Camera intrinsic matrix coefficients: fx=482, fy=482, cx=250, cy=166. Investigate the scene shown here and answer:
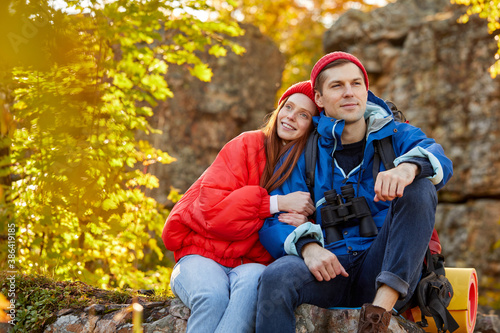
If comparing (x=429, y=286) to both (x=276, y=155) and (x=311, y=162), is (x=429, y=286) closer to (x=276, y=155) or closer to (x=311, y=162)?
(x=311, y=162)

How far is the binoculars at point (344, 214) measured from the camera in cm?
286

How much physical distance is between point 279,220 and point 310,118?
837mm

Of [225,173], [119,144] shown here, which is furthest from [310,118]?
[119,144]

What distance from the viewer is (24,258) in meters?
3.87

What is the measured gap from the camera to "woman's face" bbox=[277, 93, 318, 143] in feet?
10.8

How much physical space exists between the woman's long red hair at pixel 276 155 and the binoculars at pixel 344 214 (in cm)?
34

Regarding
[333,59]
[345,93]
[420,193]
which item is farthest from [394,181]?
→ [333,59]

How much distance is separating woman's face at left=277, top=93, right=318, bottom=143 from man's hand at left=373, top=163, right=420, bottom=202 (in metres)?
0.88

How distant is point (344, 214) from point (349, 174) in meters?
0.32

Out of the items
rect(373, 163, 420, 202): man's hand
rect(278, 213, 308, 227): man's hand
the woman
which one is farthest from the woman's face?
rect(373, 163, 420, 202): man's hand

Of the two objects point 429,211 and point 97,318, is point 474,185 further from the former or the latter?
point 97,318

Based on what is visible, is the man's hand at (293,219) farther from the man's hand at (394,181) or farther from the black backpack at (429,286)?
the man's hand at (394,181)

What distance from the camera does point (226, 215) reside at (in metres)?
2.81

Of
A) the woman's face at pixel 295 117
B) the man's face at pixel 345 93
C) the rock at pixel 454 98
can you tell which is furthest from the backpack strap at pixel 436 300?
the rock at pixel 454 98
